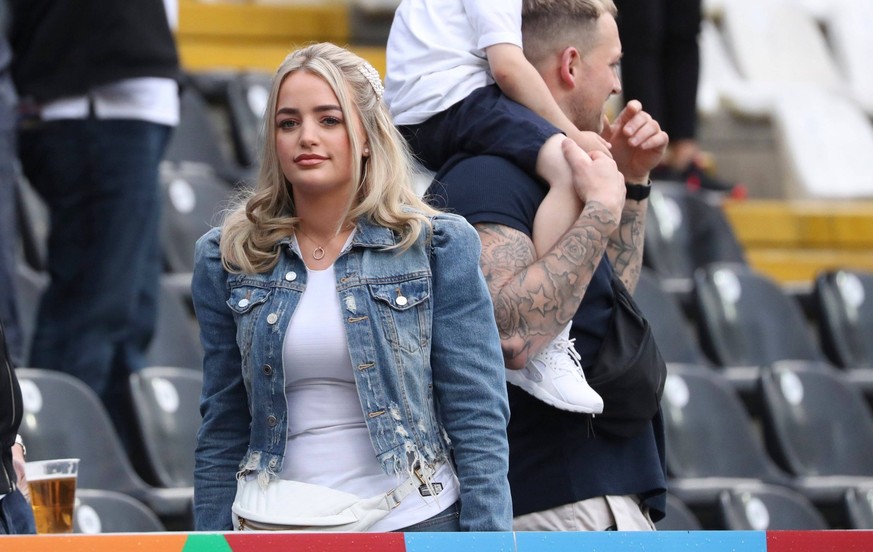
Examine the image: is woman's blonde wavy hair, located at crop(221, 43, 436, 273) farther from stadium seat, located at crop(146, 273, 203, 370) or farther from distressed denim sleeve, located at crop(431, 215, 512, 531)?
stadium seat, located at crop(146, 273, 203, 370)

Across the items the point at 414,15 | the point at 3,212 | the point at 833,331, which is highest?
the point at 414,15

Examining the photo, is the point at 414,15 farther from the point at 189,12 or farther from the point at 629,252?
the point at 189,12

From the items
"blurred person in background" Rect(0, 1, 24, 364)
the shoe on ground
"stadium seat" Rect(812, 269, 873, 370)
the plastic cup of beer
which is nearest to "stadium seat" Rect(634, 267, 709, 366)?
"stadium seat" Rect(812, 269, 873, 370)

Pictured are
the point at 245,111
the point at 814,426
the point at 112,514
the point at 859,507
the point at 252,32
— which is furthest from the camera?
the point at 252,32

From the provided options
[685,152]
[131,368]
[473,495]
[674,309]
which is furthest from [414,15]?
[685,152]

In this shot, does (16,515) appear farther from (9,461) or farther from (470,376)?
(470,376)

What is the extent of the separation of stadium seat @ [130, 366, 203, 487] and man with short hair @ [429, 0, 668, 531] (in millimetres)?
1739

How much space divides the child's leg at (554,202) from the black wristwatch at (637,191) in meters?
0.28

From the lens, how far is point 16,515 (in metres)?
2.42

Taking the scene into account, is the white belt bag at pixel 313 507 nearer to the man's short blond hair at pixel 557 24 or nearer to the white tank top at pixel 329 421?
the white tank top at pixel 329 421

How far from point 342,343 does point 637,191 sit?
2.66 ft

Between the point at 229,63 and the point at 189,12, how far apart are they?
431 millimetres

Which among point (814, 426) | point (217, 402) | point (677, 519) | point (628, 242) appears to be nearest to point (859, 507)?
point (814, 426)

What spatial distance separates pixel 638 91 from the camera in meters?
6.04
